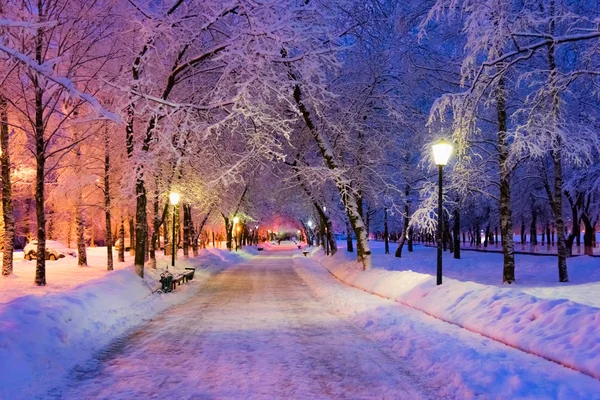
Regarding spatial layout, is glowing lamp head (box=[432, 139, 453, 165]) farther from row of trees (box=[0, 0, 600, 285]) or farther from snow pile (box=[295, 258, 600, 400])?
snow pile (box=[295, 258, 600, 400])

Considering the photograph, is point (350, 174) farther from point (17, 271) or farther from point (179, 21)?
point (17, 271)

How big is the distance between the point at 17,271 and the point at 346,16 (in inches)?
725

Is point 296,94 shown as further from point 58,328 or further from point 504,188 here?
point 58,328

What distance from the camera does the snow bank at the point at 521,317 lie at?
7.11 meters

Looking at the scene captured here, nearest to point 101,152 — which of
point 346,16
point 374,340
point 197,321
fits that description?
point 346,16

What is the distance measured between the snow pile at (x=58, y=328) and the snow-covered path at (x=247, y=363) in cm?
36

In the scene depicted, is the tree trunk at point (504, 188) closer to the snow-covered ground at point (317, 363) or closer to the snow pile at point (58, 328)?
the snow-covered ground at point (317, 363)

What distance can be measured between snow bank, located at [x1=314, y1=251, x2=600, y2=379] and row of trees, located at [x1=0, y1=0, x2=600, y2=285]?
3.26 m

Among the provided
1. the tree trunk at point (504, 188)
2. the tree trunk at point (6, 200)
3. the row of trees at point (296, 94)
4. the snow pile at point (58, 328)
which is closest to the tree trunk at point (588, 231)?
the row of trees at point (296, 94)

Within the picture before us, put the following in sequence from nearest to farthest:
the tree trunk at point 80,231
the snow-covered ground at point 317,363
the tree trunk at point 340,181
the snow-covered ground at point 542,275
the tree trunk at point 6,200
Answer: the snow-covered ground at point 317,363, the snow-covered ground at point 542,275, the tree trunk at point 6,200, the tree trunk at point 340,181, the tree trunk at point 80,231

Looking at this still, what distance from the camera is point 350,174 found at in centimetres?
2402

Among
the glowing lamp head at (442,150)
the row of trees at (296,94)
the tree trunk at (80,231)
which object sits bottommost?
the tree trunk at (80,231)

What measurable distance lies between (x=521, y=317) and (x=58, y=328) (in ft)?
26.7

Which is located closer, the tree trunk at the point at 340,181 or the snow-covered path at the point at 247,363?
the snow-covered path at the point at 247,363
